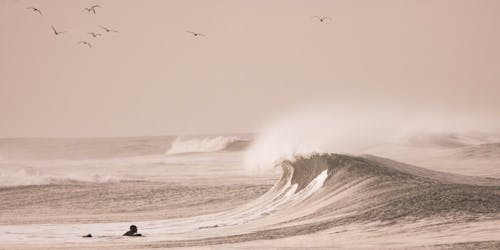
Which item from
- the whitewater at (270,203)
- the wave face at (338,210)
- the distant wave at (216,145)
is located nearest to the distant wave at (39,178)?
the whitewater at (270,203)

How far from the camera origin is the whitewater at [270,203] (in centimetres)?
1703

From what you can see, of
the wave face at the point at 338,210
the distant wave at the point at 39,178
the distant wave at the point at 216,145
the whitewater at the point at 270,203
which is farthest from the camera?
the distant wave at the point at 216,145

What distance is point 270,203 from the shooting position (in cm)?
2516

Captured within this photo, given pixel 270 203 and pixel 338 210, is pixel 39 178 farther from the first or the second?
pixel 338 210

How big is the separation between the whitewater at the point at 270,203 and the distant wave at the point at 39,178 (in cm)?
5

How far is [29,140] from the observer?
98.4 metres

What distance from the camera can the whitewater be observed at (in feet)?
55.9

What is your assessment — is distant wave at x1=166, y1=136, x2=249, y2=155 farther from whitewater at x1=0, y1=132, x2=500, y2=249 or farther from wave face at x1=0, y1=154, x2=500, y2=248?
wave face at x1=0, y1=154, x2=500, y2=248

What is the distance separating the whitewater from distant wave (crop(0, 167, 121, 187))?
0.18 ft

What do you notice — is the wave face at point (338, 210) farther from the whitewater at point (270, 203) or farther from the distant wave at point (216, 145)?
the distant wave at point (216, 145)

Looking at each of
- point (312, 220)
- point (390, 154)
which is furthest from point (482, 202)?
point (390, 154)

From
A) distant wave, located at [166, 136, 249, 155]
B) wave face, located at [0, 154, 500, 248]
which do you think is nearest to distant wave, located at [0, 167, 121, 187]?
wave face, located at [0, 154, 500, 248]

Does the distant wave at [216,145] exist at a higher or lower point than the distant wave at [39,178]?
higher

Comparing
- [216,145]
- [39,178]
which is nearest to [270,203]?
[39,178]
